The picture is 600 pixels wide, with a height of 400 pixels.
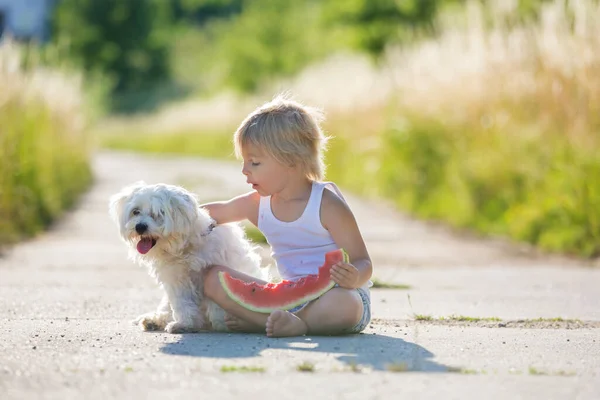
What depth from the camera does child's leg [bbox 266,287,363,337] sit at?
500 cm

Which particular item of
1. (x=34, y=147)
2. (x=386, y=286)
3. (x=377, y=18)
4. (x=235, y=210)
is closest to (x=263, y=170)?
(x=235, y=210)

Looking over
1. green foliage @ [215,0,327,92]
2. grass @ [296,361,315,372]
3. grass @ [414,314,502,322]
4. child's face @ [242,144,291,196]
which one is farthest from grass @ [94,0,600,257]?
green foliage @ [215,0,327,92]

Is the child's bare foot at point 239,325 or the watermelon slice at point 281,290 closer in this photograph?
the watermelon slice at point 281,290

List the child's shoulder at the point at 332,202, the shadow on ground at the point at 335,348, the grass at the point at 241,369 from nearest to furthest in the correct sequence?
1. the grass at the point at 241,369
2. the shadow on ground at the point at 335,348
3. the child's shoulder at the point at 332,202

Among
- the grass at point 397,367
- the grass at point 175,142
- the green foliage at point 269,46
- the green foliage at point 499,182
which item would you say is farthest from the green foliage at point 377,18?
the grass at point 397,367

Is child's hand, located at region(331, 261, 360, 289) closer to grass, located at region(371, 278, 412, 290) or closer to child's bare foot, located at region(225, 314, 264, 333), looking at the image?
child's bare foot, located at region(225, 314, 264, 333)

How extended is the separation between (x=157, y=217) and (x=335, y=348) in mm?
1080

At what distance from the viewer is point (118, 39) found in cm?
5531

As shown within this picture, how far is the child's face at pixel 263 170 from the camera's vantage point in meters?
5.16

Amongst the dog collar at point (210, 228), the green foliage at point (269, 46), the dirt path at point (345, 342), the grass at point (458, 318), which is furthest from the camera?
the green foliage at point (269, 46)

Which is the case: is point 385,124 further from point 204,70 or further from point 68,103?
point 204,70

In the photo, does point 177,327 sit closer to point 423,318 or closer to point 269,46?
point 423,318

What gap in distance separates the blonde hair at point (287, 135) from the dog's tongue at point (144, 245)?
0.61m

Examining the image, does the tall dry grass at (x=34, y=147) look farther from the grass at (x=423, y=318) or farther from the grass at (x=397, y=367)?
the grass at (x=397, y=367)
